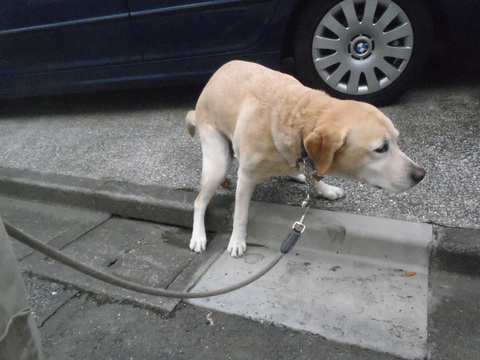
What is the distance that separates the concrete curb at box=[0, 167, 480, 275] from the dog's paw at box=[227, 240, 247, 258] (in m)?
0.27

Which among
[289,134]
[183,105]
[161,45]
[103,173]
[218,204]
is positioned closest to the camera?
[289,134]

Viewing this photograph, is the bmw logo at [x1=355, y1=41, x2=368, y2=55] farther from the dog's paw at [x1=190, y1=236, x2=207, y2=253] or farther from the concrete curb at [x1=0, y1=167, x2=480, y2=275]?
the dog's paw at [x1=190, y1=236, x2=207, y2=253]

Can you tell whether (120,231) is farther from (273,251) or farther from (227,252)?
(273,251)

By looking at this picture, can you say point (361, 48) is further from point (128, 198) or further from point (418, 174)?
point (128, 198)

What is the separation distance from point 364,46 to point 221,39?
56.0 inches

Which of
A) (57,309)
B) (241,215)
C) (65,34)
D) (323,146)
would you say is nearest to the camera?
(323,146)

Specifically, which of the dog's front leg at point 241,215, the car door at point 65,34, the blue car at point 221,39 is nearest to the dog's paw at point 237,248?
the dog's front leg at point 241,215

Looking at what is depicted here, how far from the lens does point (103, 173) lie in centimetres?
358

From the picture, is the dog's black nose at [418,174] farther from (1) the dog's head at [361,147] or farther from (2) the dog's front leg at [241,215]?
(2) the dog's front leg at [241,215]

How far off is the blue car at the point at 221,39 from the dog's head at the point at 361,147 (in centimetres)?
186

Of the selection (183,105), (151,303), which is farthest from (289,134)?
(183,105)

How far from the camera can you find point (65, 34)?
4.27 m

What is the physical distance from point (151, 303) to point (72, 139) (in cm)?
273

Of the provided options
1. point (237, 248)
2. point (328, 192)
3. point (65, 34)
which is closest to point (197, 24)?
point (65, 34)
